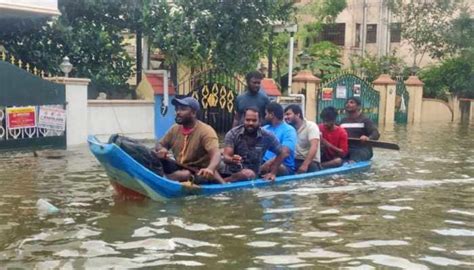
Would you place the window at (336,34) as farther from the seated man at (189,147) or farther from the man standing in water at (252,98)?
the seated man at (189,147)

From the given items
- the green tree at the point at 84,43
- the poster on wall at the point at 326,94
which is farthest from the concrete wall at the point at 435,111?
the green tree at the point at 84,43

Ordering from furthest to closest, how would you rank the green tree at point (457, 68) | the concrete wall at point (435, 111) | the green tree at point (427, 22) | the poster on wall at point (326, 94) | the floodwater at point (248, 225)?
the green tree at point (427, 22)
the green tree at point (457, 68)
the concrete wall at point (435, 111)
the poster on wall at point (326, 94)
the floodwater at point (248, 225)

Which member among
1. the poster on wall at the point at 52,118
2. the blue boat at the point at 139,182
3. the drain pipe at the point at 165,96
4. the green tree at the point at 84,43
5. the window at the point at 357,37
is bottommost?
the blue boat at the point at 139,182

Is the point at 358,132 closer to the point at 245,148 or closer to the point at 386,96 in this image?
the point at 245,148

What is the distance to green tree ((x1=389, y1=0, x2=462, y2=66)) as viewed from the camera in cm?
3344

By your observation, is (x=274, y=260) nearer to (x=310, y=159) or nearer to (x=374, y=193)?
(x=374, y=193)

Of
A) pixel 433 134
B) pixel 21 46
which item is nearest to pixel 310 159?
pixel 21 46

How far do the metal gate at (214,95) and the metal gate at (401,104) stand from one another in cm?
1086

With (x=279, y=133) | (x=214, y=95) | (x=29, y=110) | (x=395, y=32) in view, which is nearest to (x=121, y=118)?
(x=29, y=110)

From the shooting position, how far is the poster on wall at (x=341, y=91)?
981 inches

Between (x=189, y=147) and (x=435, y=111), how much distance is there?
2395 centimetres

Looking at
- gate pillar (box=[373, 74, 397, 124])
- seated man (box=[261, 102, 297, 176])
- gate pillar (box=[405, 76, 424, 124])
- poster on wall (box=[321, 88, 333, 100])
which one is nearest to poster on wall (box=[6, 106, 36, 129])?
seated man (box=[261, 102, 297, 176])

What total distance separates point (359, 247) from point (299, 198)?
109 inches

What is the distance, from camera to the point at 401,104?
94.4 ft
